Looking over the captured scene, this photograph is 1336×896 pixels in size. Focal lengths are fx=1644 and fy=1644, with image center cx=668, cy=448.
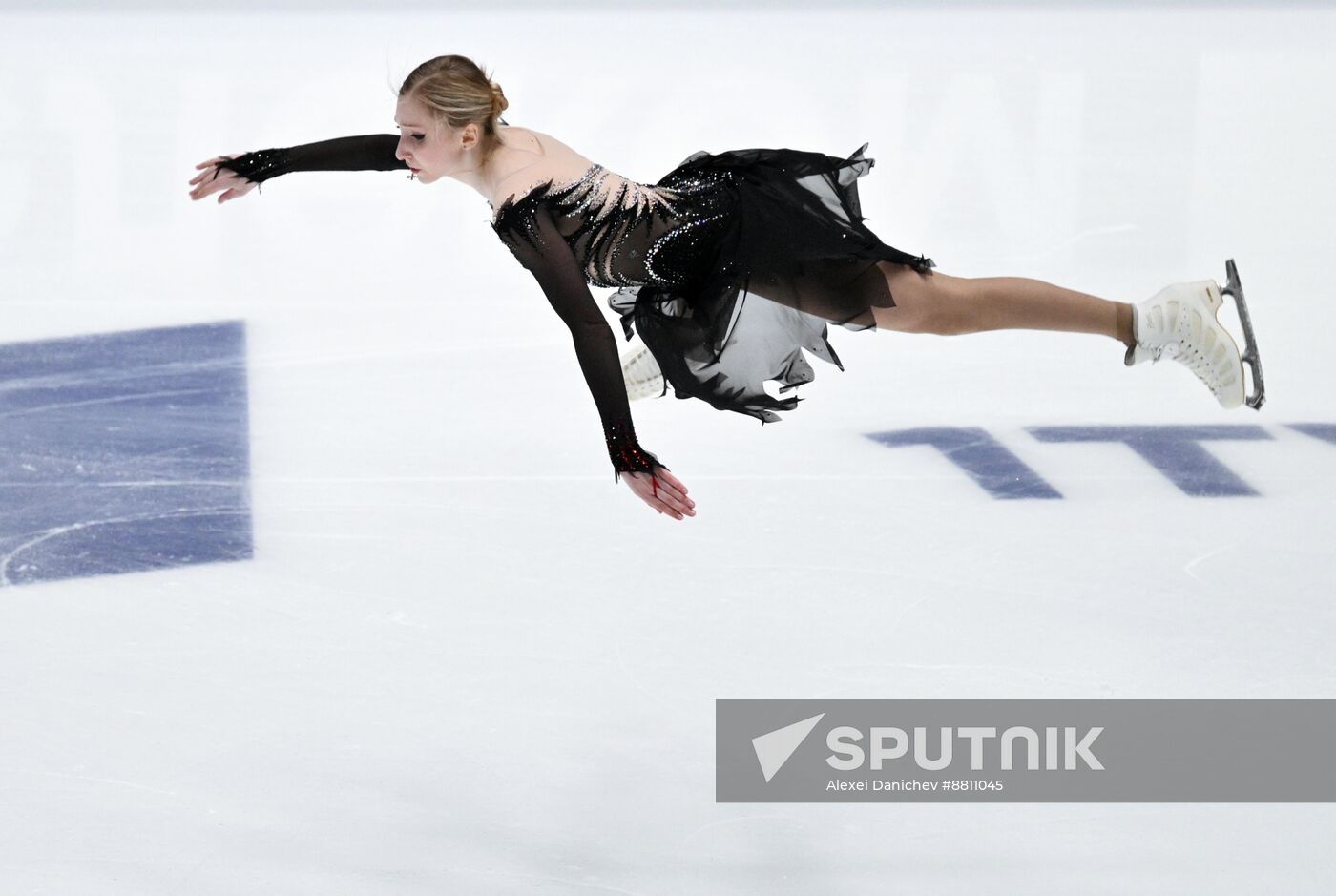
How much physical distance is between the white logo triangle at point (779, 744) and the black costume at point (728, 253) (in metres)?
0.54

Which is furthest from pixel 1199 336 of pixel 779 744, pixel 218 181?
pixel 218 181

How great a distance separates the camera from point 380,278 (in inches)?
190

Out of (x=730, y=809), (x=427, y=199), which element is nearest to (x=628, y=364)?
(x=730, y=809)

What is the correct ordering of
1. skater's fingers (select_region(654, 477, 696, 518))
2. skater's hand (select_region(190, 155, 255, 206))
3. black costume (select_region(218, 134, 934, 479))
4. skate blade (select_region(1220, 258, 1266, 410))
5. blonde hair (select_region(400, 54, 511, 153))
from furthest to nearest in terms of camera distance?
skate blade (select_region(1220, 258, 1266, 410)), skater's hand (select_region(190, 155, 255, 206)), black costume (select_region(218, 134, 934, 479)), blonde hair (select_region(400, 54, 511, 153)), skater's fingers (select_region(654, 477, 696, 518))

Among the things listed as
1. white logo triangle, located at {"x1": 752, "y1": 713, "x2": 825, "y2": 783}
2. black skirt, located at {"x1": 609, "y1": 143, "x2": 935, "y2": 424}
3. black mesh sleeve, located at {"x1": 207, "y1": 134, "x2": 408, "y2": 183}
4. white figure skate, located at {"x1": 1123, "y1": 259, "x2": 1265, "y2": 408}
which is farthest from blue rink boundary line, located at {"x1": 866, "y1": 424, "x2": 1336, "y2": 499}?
black mesh sleeve, located at {"x1": 207, "y1": 134, "x2": 408, "y2": 183}

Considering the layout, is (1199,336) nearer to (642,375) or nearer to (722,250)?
(722,250)

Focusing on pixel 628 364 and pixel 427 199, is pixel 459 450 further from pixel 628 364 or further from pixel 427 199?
pixel 427 199

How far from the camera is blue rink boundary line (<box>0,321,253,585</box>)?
10.8 feet

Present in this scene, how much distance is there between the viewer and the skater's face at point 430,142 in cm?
253

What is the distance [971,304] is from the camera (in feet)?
9.41

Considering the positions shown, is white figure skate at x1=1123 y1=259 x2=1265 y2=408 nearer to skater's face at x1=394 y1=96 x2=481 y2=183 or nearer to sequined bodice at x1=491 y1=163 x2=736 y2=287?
sequined bodice at x1=491 y1=163 x2=736 y2=287

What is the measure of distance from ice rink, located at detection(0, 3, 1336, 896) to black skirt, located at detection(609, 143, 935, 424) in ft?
1.53

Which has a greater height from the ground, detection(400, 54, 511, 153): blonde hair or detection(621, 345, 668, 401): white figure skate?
detection(400, 54, 511, 153): blonde hair

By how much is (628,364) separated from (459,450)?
67cm
